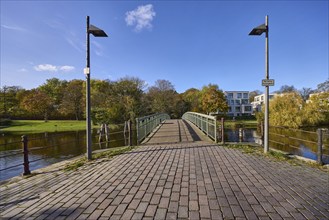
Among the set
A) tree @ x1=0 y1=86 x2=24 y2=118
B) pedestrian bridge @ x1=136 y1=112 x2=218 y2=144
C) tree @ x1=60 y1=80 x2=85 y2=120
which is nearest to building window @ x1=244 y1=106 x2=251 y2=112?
tree @ x1=60 y1=80 x2=85 y2=120

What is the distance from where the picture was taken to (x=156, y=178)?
4.03 metres

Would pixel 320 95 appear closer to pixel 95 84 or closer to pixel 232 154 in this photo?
pixel 232 154

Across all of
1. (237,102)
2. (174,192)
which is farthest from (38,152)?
(237,102)

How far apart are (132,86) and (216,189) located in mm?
35561

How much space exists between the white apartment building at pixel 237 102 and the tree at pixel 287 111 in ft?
122

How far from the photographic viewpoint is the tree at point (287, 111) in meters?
29.4

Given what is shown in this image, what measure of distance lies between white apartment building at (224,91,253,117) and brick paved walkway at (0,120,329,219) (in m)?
67.8

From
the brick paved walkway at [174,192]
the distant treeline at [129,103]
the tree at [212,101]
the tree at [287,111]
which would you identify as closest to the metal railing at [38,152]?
the brick paved walkway at [174,192]

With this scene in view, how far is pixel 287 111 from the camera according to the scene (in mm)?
29844

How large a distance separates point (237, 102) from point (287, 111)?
136 feet

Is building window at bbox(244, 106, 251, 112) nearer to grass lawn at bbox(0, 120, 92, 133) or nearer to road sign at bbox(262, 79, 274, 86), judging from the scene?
grass lawn at bbox(0, 120, 92, 133)

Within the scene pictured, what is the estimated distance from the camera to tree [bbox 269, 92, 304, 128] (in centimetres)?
2939

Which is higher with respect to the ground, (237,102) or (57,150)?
(237,102)

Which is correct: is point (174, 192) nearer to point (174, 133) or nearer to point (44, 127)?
point (174, 133)
